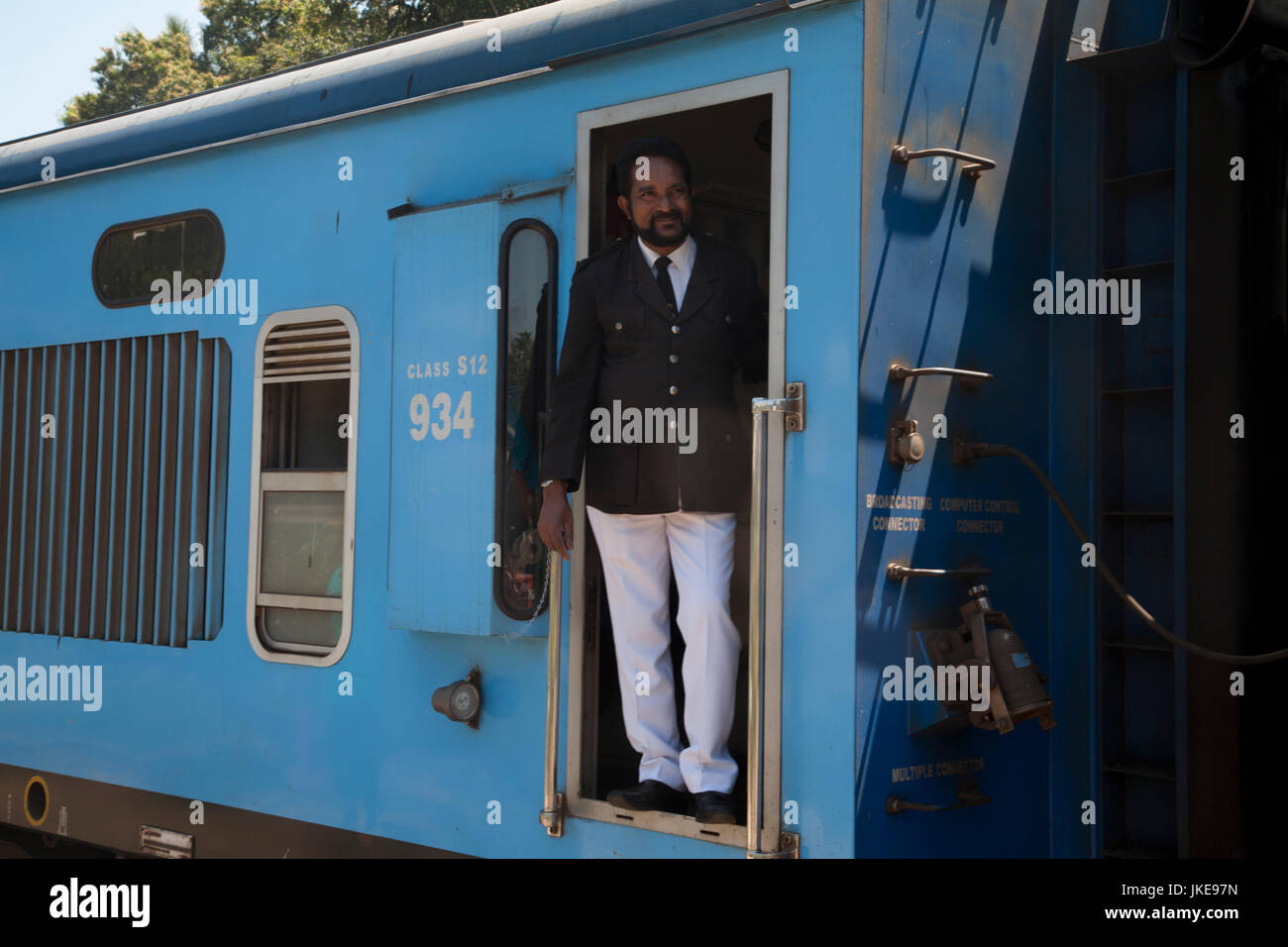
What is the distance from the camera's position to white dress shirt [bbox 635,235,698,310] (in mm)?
3867

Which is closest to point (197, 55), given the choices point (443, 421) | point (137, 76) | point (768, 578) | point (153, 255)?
point (137, 76)

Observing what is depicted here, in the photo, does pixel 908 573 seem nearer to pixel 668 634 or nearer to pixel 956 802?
pixel 956 802

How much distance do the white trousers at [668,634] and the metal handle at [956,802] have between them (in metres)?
0.48

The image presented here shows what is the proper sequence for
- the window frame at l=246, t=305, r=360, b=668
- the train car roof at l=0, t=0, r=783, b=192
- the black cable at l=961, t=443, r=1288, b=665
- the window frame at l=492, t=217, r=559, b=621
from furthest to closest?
the window frame at l=246, t=305, r=360, b=668, the window frame at l=492, t=217, r=559, b=621, the train car roof at l=0, t=0, r=783, b=192, the black cable at l=961, t=443, r=1288, b=665

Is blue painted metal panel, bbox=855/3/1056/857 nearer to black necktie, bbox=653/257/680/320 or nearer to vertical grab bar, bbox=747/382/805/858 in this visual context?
vertical grab bar, bbox=747/382/805/858

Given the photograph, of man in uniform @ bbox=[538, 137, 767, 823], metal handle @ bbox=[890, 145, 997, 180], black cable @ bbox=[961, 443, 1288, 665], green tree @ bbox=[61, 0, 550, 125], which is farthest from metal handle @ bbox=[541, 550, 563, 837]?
green tree @ bbox=[61, 0, 550, 125]

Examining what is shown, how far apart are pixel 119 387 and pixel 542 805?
2804 mm

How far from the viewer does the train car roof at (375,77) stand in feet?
12.6

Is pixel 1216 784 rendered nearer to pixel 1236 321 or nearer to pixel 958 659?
pixel 958 659

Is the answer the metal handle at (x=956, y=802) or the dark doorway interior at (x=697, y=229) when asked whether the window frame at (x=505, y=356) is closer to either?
the dark doorway interior at (x=697, y=229)

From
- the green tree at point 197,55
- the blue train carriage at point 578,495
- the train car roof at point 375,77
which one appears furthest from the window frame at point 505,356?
the green tree at point 197,55

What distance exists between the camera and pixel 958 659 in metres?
3.48

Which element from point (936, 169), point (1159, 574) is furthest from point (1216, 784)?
point (936, 169)

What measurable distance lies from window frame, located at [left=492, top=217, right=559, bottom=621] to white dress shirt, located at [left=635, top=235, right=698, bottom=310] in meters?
0.32
